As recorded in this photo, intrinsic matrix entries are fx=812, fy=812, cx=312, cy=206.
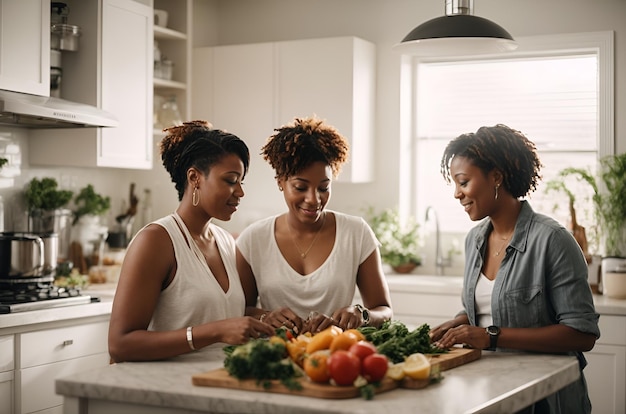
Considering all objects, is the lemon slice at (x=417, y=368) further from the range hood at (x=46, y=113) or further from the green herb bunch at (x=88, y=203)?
the green herb bunch at (x=88, y=203)

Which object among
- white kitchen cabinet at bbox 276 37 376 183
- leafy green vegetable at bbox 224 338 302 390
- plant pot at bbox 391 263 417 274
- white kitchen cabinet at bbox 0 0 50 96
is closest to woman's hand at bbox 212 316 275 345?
leafy green vegetable at bbox 224 338 302 390

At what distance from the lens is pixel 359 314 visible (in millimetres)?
2535

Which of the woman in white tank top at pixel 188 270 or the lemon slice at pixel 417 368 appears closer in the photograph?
the lemon slice at pixel 417 368

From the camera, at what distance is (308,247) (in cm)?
278

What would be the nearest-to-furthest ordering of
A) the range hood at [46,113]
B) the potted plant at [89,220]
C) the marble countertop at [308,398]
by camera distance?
the marble countertop at [308,398]
the range hood at [46,113]
the potted plant at [89,220]

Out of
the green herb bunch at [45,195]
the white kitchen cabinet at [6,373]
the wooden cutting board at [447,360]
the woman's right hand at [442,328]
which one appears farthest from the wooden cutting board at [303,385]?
the green herb bunch at [45,195]

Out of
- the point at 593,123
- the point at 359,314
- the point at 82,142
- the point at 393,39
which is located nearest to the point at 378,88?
the point at 393,39

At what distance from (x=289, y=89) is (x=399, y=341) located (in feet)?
9.87

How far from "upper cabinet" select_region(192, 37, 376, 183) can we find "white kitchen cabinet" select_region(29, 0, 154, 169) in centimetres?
72

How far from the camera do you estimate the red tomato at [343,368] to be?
6.01 ft

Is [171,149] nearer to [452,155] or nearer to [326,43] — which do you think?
[452,155]

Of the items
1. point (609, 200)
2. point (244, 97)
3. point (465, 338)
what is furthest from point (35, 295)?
point (609, 200)

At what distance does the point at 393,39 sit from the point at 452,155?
2.60m

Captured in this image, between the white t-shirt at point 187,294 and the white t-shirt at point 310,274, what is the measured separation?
0.99 feet
